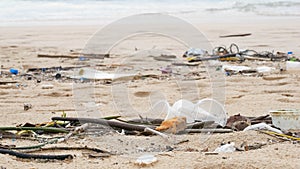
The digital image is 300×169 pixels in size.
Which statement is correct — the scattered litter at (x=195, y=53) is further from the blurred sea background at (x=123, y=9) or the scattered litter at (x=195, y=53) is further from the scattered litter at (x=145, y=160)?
the blurred sea background at (x=123, y=9)

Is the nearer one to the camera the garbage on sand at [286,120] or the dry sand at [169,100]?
the dry sand at [169,100]

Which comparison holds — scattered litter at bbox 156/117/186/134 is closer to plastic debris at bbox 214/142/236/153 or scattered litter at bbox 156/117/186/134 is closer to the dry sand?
the dry sand

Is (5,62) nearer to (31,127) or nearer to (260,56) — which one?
(260,56)

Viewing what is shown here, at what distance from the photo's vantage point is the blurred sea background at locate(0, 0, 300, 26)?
59.8ft

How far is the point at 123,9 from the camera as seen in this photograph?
20.2 meters

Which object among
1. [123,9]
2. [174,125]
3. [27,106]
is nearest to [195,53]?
[27,106]

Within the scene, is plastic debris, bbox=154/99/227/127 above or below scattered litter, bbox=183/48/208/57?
below

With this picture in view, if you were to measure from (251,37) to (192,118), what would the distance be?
731cm

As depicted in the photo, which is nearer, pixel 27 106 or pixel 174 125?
pixel 174 125

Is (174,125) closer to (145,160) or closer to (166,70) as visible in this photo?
(145,160)

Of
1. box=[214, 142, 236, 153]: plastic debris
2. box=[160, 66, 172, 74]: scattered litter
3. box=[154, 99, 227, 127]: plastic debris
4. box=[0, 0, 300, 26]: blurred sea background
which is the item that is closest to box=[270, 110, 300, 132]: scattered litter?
box=[154, 99, 227, 127]: plastic debris

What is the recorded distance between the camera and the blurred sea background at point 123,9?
59.8 feet

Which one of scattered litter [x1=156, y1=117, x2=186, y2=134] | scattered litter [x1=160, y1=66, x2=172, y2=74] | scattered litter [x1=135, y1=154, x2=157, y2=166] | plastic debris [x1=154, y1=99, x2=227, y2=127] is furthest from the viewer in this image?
scattered litter [x1=160, y1=66, x2=172, y2=74]

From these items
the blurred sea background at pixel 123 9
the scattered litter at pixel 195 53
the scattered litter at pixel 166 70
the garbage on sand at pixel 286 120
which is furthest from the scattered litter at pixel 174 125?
the blurred sea background at pixel 123 9
